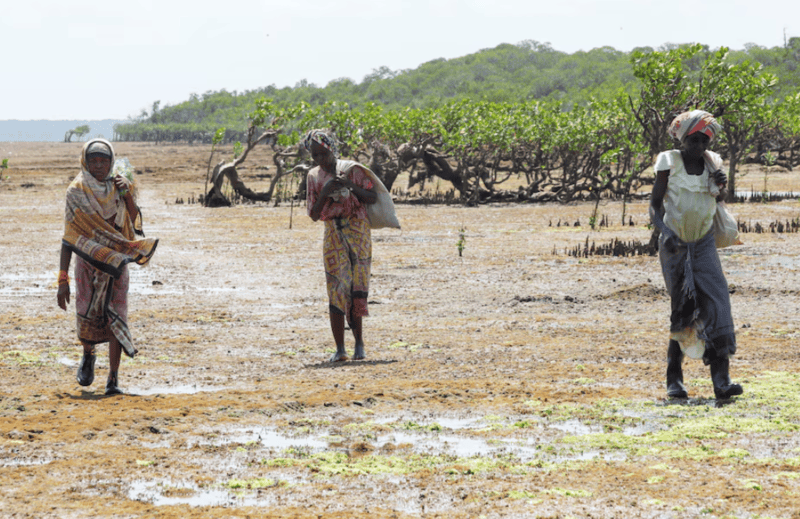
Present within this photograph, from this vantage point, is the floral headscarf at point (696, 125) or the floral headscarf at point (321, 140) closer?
the floral headscarf at point (696, 125)

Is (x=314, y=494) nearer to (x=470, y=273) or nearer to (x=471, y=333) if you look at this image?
(x=471, y=333)

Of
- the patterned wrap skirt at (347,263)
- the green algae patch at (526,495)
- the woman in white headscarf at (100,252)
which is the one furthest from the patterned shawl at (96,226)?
the green algae patch at (526,495)

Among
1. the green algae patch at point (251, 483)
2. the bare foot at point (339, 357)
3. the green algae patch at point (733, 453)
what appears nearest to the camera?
the green algae patch at point (251, 483)

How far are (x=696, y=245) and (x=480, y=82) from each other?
12028cm

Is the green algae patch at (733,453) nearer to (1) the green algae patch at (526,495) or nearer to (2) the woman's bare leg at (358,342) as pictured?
(1) the green algae patch at (526,495)

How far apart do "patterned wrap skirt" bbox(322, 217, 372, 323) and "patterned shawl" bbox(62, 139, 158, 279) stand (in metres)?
1.50

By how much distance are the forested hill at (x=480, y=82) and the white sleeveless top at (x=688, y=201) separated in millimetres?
79230

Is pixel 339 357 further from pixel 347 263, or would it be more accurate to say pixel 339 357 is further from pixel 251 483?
pixel 251 483

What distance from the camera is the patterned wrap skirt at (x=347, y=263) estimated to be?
682 centimetres

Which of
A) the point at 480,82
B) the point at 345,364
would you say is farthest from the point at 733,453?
the point at 480,82

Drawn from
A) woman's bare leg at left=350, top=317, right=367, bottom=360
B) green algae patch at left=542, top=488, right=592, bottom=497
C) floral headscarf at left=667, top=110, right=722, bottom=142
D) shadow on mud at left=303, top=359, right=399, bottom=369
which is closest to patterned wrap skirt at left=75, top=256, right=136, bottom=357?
shadow on mud at left=303, top=359, right=399, bottom=369

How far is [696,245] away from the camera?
534 cm

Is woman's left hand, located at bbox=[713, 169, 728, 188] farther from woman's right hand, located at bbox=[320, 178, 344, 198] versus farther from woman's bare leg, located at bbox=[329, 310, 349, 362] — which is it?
woman's bare leg, located at bbox=[329, 310, 349, 362]

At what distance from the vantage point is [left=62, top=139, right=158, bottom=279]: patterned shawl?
225 inches
